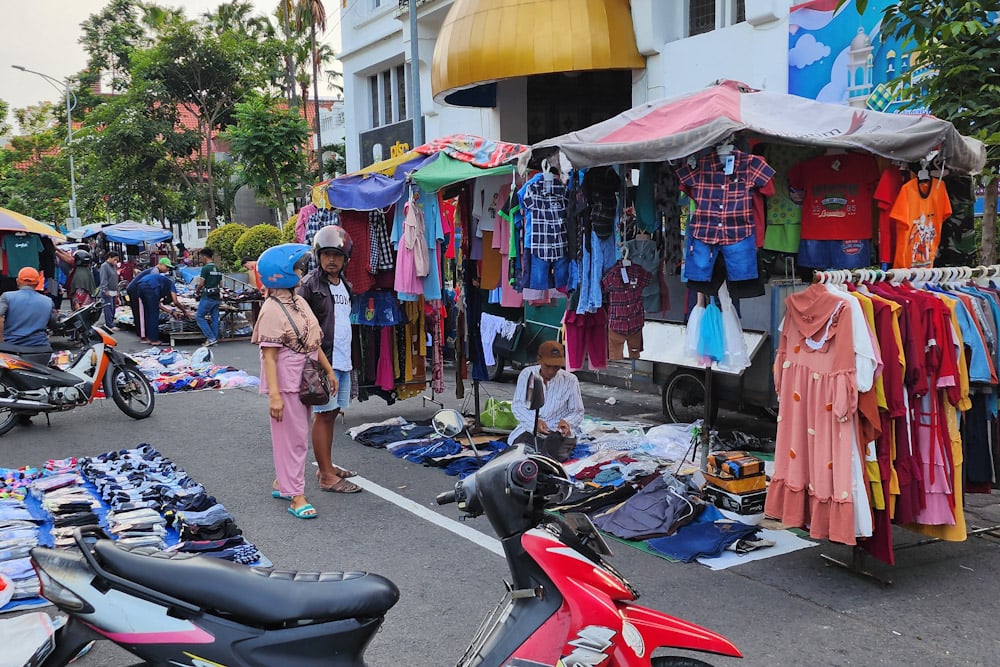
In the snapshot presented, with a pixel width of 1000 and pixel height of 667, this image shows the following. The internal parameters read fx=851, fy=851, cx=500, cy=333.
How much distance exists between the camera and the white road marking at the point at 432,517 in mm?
5984

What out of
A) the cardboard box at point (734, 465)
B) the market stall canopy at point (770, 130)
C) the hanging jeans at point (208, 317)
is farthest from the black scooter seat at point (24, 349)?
the cardboard box at point (734, 465)

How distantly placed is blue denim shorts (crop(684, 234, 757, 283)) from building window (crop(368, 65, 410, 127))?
19.1m

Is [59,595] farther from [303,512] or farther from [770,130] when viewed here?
[770,130]

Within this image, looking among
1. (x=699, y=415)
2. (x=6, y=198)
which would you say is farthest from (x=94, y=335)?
(x=6, y=198)

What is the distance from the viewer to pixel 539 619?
3109 mm

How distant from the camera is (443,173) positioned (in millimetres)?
8125

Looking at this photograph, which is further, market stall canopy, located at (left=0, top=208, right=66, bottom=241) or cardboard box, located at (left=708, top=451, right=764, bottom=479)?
market stall canopy, located at (left=0, top=208, right=66, bottom=241)

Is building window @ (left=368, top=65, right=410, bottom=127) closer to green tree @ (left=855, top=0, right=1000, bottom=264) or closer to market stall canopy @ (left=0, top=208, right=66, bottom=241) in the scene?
market stall canopy @ (left=0, top=208, right=66, bottom=241)

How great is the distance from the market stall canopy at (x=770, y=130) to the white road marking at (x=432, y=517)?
110 inches

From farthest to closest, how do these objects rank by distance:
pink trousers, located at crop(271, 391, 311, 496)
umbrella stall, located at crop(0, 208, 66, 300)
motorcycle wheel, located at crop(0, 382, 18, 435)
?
umbrella stall, located at crop(0, 208, 66, 300)
motorcycle wheel, located at crop(0, 382, 18, 435)
pink trousers, located at crop(271, 391, 311, 496)

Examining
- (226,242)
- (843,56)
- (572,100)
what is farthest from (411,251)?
(226,242)

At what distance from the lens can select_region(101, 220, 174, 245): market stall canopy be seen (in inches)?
1011

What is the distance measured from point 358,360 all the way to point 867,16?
7870 mm

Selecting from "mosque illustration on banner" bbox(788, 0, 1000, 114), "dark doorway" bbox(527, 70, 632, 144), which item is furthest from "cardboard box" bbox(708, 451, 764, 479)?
"dark doorway" bbox(527, 70, 632, 144)
